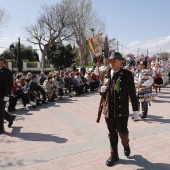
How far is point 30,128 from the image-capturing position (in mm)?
6668

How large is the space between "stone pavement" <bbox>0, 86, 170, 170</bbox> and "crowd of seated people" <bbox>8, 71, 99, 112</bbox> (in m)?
2.01

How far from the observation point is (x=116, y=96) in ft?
13.0

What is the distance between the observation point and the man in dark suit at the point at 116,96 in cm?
394

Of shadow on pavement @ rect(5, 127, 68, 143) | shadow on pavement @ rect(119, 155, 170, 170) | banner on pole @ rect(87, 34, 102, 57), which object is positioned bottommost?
shadow on pavement @ rect(5, 127, 68, 143)

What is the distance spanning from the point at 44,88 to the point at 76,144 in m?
7.07

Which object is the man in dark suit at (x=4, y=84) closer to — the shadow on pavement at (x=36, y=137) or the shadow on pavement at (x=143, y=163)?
Answer: the shadow on pavement at (x=36, y=137)

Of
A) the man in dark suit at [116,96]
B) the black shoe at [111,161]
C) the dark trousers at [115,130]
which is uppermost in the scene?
the man in dark suit at [116,96]

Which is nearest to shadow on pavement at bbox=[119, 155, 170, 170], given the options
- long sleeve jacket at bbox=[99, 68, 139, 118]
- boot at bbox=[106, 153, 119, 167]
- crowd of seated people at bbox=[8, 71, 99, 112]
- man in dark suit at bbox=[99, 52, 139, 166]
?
boot at bbox=[106, 153, 119, 167]

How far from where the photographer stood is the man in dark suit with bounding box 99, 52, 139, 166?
394 cm

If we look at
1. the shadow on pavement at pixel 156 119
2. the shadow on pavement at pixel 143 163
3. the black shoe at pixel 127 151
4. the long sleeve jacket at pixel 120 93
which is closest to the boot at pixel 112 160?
the shadow on pavement at pixel 143 163

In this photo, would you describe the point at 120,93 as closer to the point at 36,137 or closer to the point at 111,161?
the point at 111,161

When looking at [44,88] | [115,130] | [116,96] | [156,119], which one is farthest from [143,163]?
[44,88]

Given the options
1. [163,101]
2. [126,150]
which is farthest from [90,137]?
[163,101]

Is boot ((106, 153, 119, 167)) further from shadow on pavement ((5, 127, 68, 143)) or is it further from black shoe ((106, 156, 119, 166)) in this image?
shadow on pavement ((5, 127, 68, 143))
